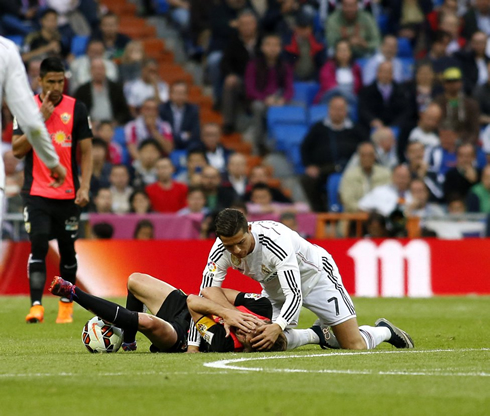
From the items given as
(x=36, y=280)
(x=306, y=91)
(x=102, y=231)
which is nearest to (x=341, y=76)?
(x=306, y=91)

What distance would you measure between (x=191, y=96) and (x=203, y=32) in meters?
1.33

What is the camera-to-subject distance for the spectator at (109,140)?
727 inches

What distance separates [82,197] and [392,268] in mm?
6622

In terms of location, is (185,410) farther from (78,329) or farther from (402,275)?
(402,275)

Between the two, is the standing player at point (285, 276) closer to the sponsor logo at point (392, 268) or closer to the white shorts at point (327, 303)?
the white shorts at point (327, 303)

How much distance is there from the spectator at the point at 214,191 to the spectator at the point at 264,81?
3207 mm

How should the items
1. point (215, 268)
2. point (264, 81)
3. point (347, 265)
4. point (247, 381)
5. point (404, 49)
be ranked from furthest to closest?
point (404, 49)
point (264, 81)
point (347, 265)
point (215, 268)
point (247, 381)

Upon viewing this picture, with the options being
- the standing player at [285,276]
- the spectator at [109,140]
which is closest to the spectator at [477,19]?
the spectator at [109,140]

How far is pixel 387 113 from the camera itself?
21.2 meters

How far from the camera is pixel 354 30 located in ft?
72.5

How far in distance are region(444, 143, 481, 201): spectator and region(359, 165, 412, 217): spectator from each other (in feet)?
3.39

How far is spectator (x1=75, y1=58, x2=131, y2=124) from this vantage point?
18969 mm

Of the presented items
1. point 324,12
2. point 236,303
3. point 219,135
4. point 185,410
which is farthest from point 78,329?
point 324,12

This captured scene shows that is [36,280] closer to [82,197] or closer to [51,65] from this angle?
[82,197]
